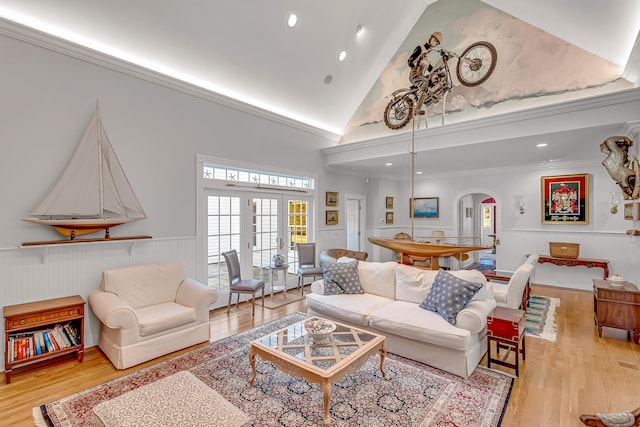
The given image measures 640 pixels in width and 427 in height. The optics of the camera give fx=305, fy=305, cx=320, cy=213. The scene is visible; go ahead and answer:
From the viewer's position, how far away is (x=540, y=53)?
4.46 meters

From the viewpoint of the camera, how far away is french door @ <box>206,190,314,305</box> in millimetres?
4855

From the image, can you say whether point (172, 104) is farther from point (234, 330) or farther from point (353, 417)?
point (353, 417)

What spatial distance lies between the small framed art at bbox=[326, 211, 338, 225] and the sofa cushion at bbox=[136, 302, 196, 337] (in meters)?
3.83

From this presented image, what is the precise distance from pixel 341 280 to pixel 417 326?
127cm

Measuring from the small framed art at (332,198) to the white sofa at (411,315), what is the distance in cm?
271

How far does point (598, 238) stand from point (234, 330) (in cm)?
708

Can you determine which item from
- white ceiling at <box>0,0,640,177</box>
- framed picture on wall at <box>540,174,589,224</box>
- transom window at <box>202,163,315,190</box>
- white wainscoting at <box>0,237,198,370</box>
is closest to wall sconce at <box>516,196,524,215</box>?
framed picture on wall at <box>540,174,589,224</box>

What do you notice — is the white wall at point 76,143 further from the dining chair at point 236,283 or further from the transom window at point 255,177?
the dining chair at point 236,283

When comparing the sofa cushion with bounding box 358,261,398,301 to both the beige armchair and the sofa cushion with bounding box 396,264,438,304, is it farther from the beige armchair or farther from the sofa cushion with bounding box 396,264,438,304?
the beige armchair

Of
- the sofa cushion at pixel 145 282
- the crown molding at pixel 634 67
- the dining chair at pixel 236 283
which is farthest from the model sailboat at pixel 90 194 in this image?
the crown molding at pixel 634 67

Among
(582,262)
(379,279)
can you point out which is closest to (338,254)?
(379,279)

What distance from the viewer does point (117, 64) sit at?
3607mm

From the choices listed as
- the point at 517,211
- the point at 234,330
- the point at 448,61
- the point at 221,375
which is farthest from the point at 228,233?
the point at 517,211

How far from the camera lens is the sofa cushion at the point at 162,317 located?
309 centimetres
